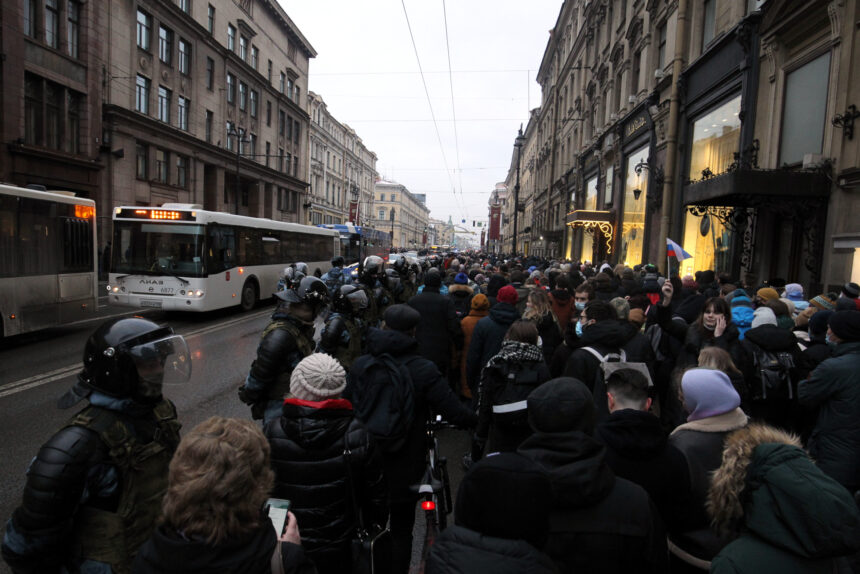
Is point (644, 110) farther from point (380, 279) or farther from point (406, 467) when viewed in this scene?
point (406, 467)

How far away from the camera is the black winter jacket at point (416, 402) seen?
337 cm

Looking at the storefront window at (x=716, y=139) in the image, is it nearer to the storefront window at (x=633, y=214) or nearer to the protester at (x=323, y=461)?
the storefront window at (x=633, y=214)

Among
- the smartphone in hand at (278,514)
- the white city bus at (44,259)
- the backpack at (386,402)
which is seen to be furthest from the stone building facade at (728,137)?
the white city bus at (44,259)

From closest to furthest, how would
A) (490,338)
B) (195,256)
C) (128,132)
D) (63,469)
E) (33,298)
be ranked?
(63,469) → (490,338) → (33,298) → (195,256) → (128,132)

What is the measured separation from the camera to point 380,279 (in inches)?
349

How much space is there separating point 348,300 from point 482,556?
4354 mm

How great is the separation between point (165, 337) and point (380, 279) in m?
6.46

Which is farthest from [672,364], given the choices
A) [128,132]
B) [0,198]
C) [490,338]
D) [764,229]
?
[128,132]

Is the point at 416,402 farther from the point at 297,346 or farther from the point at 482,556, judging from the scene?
the point at 482,556

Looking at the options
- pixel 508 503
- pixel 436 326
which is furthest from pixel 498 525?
pixel 436 326

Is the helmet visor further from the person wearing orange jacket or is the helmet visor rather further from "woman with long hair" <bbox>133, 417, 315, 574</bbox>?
the person wearing orange jacket

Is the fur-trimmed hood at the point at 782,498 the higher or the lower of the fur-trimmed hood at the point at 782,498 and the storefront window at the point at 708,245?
the lower

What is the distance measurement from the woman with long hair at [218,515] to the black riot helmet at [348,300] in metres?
3.97

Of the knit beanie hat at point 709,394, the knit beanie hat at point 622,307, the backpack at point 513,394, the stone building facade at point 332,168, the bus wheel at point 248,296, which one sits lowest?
the bus wheel at point 248,296
